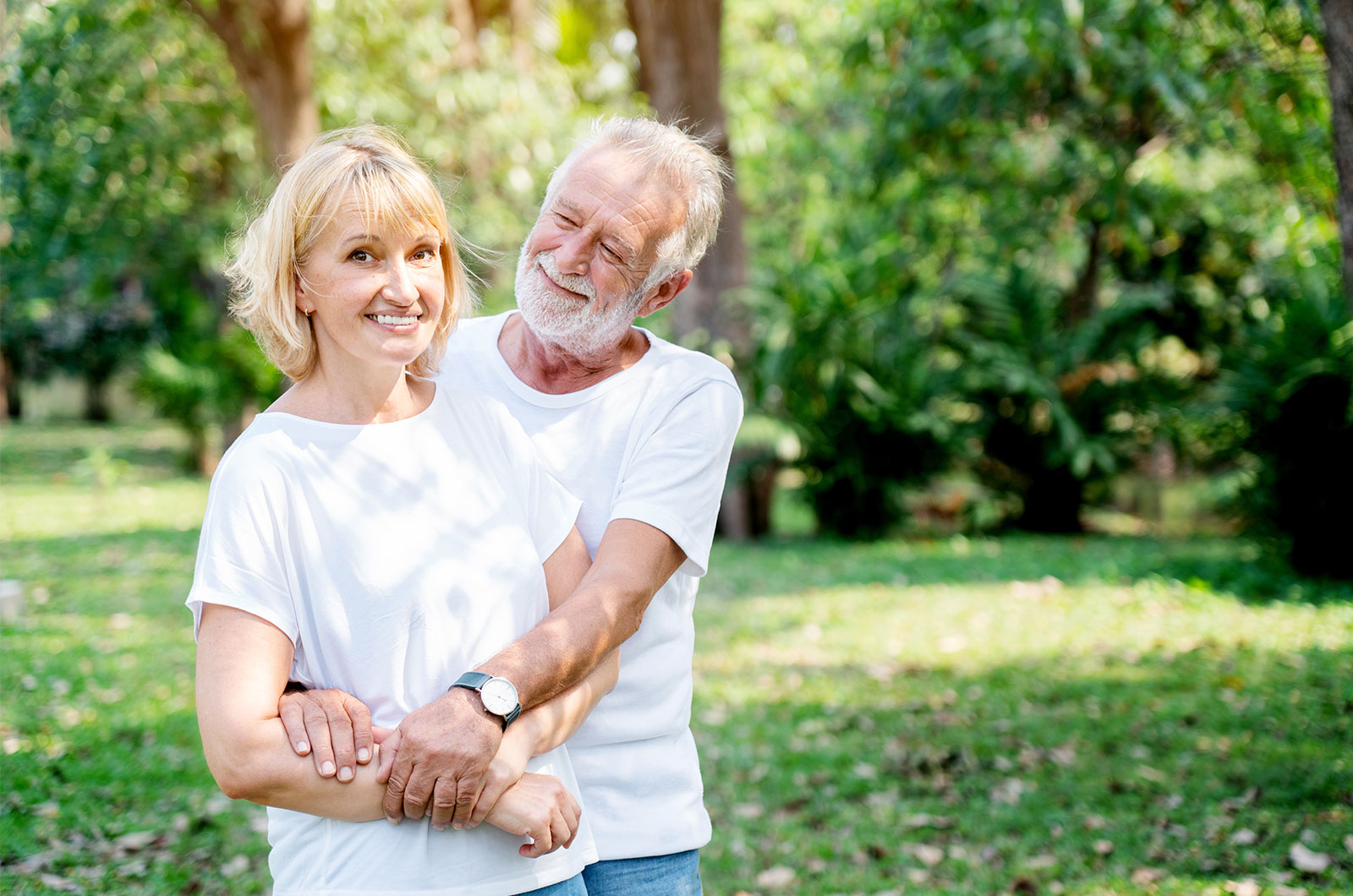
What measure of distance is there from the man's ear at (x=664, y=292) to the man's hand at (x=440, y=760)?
0.98m

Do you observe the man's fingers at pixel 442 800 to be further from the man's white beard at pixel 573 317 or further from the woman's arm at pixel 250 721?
the man's white beard at pixel 573 317

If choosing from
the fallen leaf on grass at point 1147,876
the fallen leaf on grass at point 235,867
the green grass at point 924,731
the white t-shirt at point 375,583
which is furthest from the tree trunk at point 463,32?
the white t-shirt at point 375,583

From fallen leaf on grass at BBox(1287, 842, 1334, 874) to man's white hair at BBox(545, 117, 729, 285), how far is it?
3096 mm

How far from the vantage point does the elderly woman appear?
158cm

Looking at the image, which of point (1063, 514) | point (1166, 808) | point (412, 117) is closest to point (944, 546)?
point (1063, 514)

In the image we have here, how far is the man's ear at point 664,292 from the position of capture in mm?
2361

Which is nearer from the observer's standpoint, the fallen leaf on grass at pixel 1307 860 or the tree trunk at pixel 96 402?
the fallen leaf on grass at pixel 1307 860

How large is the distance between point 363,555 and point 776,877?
2.93m

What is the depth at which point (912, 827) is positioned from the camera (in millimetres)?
4508

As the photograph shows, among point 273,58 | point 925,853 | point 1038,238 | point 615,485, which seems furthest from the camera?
point 1038,238

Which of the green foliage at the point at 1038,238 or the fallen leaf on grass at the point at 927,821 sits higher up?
the green foliage at the point at 1038,238

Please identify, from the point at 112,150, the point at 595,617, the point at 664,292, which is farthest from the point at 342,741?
the point at 112,150

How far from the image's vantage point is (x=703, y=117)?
9.88 meters

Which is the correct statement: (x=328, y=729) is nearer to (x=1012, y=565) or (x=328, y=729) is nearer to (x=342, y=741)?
(x=342, y=741)
